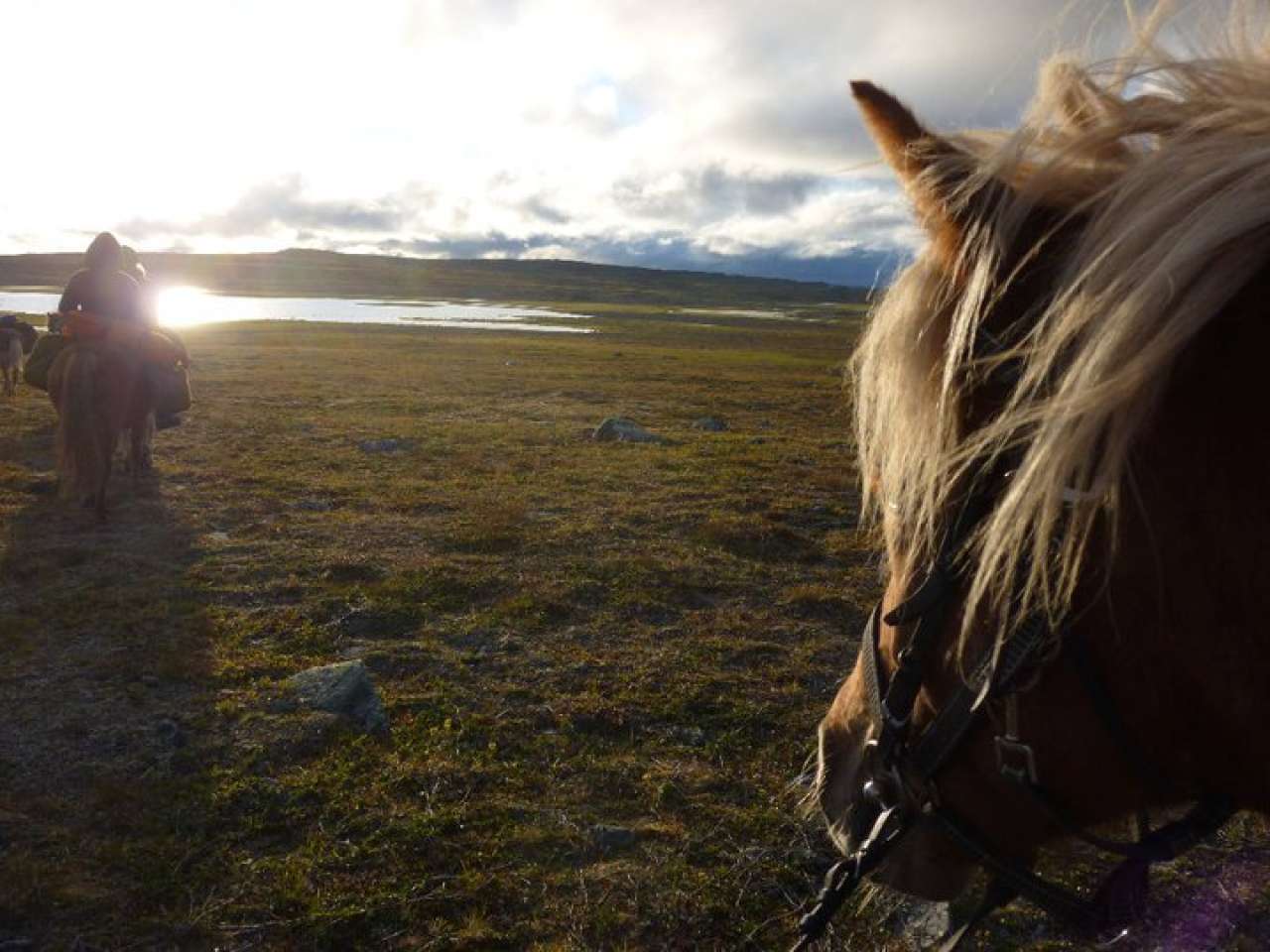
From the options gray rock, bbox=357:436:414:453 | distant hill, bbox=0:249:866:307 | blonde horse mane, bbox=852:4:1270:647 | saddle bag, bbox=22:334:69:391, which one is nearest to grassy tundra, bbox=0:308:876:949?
gray rock, bbox=357:436:414:453

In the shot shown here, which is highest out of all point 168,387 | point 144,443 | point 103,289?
point 103,289

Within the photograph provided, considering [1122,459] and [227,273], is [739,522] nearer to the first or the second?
[1122,459]

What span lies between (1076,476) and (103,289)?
10406mm

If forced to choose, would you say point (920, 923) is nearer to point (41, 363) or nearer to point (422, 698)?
point (422, 698)

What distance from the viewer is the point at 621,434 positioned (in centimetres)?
1382

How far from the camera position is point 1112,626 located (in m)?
1.16

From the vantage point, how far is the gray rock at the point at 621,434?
13672mm

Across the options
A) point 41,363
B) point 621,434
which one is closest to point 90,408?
point 41,363

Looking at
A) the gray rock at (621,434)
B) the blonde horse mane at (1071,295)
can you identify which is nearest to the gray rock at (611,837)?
the blonde horse mane at (1071,295)

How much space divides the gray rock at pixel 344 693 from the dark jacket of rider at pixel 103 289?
602 cm

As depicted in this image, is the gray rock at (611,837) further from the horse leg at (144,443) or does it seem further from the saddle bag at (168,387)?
the horse leg at (144,443)

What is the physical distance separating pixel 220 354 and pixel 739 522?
26413mm

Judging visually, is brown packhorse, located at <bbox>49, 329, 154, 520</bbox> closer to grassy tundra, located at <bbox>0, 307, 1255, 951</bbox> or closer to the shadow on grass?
grassy tundra, located at <bbox>0, 307, 1255, 951</bbox>

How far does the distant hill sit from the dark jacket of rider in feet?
414
